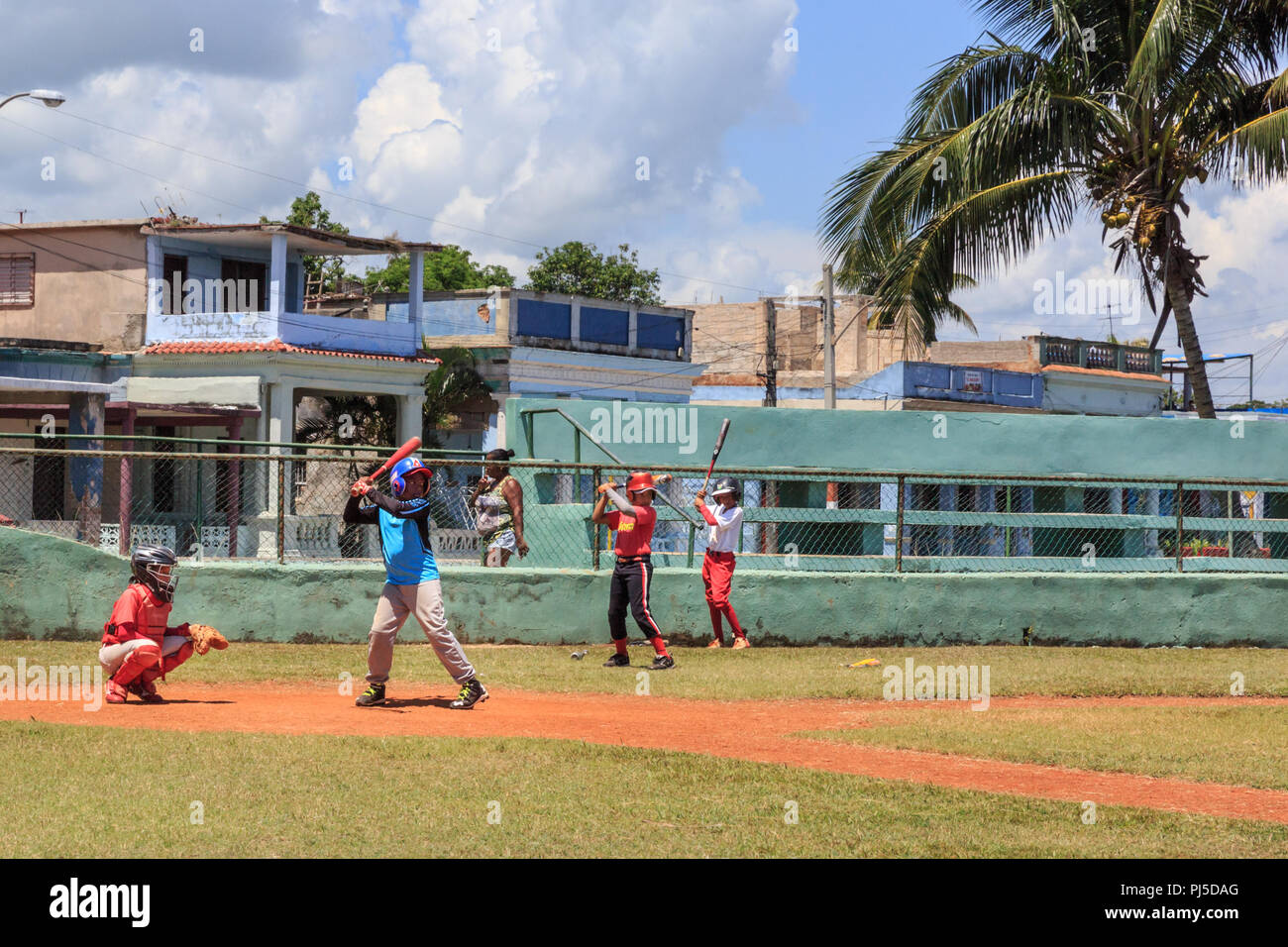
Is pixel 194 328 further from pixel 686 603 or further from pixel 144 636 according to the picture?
pixel 144 636

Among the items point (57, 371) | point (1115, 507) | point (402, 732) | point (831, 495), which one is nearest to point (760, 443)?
point (831, 495)

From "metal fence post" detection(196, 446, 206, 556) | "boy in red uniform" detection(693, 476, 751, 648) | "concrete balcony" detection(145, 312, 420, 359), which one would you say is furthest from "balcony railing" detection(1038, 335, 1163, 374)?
"metal fence post" detection(196, 446, 206, 556)

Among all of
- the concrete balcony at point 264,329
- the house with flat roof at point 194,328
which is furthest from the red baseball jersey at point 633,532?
the concrete balcony at point 264,329

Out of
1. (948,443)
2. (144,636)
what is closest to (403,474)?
(144,636)

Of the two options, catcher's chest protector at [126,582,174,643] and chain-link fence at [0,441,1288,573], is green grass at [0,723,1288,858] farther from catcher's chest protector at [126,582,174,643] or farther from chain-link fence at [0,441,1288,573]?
chain-link fence at [0,441,1288,573]

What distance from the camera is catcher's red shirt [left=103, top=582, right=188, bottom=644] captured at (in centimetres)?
1025

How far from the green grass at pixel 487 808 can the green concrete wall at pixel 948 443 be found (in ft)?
30.8

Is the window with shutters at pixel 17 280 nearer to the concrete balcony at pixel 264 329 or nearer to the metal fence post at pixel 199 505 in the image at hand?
the concrete balcony at pixel 264 329

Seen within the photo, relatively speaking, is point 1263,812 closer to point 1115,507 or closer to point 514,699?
point 514,699

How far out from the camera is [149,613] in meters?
10.4

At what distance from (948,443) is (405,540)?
10.2 meters
